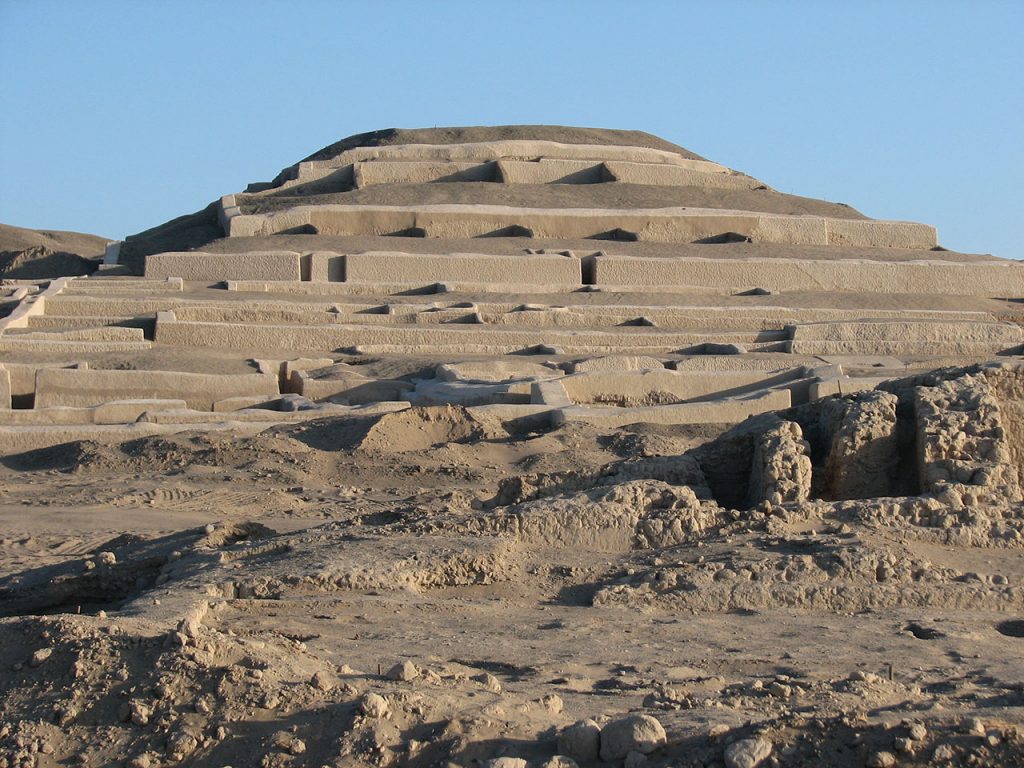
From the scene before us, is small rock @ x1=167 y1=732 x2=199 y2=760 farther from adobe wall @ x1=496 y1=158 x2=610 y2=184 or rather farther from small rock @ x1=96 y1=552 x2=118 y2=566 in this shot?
adobe wall @ x1=496 y1=158 x2=610 y2=184

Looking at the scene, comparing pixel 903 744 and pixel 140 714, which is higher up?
pixel 903 744

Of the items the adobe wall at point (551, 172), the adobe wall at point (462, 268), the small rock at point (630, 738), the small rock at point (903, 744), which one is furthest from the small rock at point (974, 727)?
the adobe wall at point (551, 172)

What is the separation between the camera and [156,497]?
915cm

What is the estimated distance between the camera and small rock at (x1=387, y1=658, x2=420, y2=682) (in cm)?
413

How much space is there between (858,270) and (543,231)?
450 cm

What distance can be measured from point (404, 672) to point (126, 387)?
9.47m

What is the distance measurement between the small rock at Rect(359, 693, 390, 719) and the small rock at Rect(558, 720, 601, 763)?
1.51 ft

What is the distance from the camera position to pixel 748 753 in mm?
3410

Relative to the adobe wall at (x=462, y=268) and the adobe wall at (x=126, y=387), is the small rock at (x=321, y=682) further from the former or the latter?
the adobe wall at (x=462, y=268)

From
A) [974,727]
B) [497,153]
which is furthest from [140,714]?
[497,153]

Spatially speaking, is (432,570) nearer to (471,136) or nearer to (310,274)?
(310,274)

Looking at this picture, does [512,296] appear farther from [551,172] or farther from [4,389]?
[4,389]

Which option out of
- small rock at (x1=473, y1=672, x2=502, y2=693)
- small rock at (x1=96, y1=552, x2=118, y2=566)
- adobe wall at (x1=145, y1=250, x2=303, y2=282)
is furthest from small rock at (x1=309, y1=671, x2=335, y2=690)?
adobe wall at (x1=145, y1=250, x2=303, y2=282)

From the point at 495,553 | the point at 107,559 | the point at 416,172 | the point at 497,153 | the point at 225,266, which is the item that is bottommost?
the point at 107,559
